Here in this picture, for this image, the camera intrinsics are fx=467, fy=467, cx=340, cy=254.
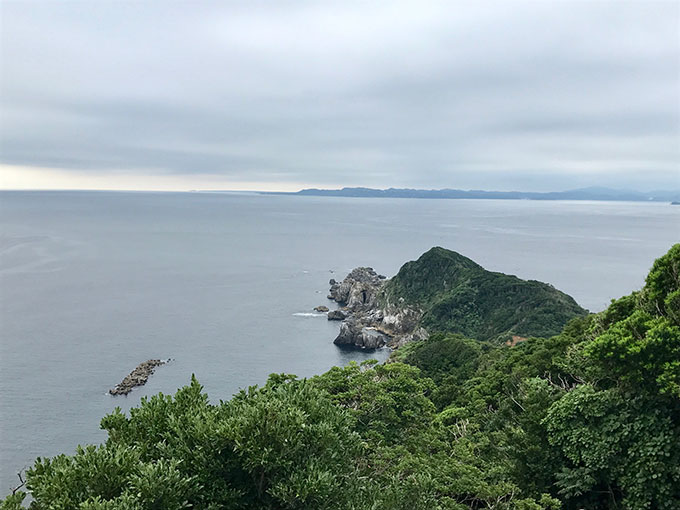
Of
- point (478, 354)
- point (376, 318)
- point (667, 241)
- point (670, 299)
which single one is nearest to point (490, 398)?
point (670, 299)

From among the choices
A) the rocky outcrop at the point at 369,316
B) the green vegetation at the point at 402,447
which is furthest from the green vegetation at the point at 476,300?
the green vegetation at the point at 402,447

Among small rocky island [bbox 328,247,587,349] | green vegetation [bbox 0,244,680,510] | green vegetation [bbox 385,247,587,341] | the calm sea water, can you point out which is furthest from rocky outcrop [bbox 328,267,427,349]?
green vegetation [bbox 0,244,680,510]

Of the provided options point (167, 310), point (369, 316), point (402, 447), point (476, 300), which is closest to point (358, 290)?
point (369, 316)

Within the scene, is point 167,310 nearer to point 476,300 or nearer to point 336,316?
point 336,316

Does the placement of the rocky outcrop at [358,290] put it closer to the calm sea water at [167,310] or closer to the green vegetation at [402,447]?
the calm sea water at [167,310]

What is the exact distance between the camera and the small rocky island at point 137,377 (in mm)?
61406

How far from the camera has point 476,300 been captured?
92.6 meters

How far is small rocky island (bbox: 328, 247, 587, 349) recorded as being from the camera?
80.3m

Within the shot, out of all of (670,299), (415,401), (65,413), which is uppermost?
(670,299)

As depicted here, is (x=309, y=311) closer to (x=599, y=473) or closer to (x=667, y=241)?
(x=599, y=473)

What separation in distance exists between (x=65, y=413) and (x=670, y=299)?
6178cm

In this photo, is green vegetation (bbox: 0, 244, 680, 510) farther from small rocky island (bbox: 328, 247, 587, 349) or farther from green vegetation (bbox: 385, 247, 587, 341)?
green vegetation (bbox: 385, 247, 587, 341)

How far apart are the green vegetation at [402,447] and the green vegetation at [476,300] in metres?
57.9

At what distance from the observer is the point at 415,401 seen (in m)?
23.3
